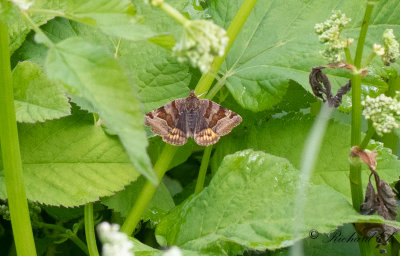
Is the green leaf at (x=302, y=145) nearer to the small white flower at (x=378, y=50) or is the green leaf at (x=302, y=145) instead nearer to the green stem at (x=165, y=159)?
the green stem at (x=165, y=159)

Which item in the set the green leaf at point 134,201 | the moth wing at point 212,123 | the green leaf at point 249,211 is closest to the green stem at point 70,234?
the green leaf at point 134,201

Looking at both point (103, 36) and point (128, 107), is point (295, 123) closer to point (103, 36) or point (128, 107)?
point (103, 36)

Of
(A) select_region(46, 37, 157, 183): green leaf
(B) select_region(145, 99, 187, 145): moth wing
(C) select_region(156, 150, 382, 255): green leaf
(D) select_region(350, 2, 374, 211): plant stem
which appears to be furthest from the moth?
(A) select_region(46, 37, 157, 183): green leaf

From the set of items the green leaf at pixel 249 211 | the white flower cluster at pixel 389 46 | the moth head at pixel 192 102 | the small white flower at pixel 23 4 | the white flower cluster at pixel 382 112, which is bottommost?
the green leaf at pixel 249 211

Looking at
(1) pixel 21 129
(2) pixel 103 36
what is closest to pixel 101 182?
(1) pixel 21 129

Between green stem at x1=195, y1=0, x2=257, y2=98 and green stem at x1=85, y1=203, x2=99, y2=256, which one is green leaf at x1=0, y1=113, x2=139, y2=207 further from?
green stem at x1=195, y1=0, x2=257, y2=98

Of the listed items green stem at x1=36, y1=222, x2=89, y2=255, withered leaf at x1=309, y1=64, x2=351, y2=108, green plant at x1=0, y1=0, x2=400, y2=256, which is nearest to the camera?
green plant at x1=0, y1=0, x2=400, y2=256

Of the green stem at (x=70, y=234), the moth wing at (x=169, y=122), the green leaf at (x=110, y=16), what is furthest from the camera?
the green stem at (x=70, y=234)
